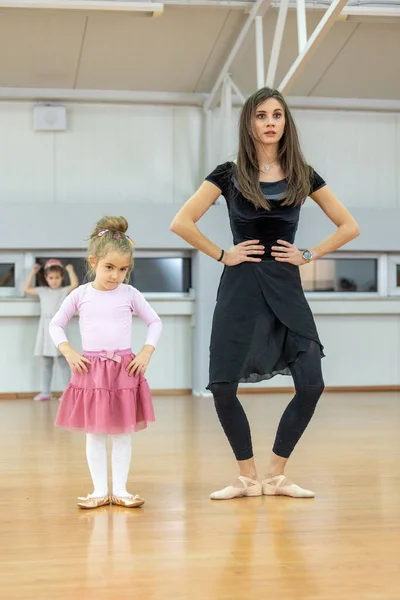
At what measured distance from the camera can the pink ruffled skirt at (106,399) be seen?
3092 millimetres

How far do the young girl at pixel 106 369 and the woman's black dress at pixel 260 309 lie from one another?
0.27m

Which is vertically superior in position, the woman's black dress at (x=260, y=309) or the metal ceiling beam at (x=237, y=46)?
the metal ceiling beam at (x=237, y=46)

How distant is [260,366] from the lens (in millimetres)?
3115

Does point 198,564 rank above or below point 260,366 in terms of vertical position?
below

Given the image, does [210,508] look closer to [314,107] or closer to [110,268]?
[110,268]

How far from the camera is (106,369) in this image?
315cm

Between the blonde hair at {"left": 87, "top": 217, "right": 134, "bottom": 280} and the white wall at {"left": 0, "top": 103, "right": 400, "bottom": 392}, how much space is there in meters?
4.62

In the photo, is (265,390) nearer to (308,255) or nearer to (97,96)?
(97,96)

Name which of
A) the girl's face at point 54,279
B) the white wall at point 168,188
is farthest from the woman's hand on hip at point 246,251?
the girl's face at point 54,279

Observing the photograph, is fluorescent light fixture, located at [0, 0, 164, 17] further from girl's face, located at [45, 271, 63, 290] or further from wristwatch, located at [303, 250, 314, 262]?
wristwatch, located at [303, 250, 314, 262]

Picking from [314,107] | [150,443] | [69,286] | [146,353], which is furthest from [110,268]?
[314,107]

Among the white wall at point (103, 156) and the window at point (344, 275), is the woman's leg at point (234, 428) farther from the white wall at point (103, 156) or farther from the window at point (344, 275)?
the window at point (344, 275)

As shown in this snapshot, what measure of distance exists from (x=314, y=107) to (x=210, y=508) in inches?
241

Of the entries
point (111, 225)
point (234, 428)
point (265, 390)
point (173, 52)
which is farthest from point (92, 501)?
point (265, 390)
